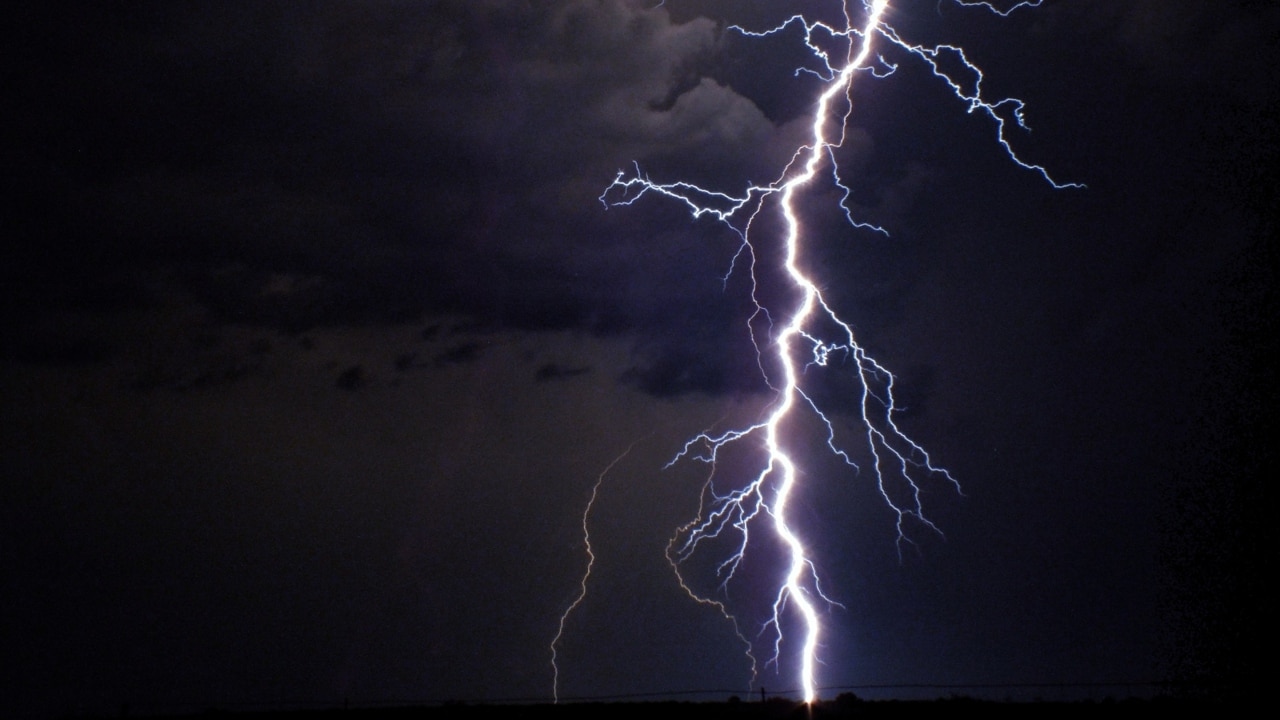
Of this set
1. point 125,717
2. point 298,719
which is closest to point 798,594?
point 298,719

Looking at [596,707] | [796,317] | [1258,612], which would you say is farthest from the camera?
[1258,612]

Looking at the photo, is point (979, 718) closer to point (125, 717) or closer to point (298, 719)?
point (298, 719)

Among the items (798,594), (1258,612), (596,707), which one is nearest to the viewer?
(596,707)

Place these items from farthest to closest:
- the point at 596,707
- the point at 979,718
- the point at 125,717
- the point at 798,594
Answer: the point at 798,594, the point at 125,717, the point at 596,707, the point at 979,718

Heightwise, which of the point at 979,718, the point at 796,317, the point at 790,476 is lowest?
the point at 979,718

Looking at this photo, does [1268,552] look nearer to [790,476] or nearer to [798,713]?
[790,476]

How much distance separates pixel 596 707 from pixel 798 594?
4.47m

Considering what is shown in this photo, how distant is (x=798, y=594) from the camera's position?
1770 cm

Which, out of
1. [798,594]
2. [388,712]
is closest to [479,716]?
[388,712]

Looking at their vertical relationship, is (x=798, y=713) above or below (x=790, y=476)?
below

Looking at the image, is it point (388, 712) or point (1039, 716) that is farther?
point (388, 712)

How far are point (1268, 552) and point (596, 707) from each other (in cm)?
1864

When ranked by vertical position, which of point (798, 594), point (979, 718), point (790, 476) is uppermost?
point (790, 476)

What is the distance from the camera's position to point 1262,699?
13.5 metres
